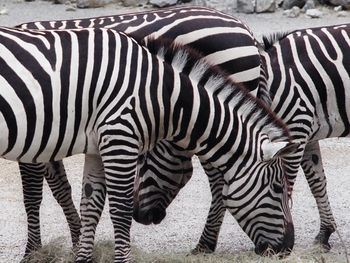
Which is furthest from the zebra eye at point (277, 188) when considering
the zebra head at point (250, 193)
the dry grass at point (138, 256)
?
the dry grass at point (138, 256)

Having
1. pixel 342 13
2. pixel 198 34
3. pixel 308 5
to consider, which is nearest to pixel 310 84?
pixel 198 34

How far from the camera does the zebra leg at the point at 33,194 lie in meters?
6.39

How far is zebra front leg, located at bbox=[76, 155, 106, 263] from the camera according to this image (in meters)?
6.04

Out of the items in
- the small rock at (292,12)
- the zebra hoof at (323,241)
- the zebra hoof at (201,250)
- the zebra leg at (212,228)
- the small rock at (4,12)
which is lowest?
the small rock at (4,12)

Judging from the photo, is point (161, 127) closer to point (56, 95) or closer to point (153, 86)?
point (153, 86)

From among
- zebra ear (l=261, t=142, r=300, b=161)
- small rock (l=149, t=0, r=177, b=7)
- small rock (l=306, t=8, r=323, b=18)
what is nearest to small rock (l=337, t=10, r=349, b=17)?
small rock (l=306, t=8, r=323, b=18)

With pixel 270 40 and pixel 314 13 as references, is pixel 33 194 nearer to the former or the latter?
pixel 270 40

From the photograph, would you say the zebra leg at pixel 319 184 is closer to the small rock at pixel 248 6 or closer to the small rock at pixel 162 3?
the small rock at pixel 248 6

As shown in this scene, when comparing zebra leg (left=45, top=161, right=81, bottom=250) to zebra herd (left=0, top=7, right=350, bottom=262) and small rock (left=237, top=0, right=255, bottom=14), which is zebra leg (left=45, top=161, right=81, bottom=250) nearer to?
zebra herd (left=0, top=7, right=350, bottom=262)

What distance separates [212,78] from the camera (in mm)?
5676

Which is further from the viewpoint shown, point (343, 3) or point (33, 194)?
point (343, 3)

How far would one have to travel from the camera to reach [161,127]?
555 centimetres

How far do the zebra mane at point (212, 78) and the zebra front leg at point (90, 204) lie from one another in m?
0.92

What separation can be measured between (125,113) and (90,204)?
978 millimetres
